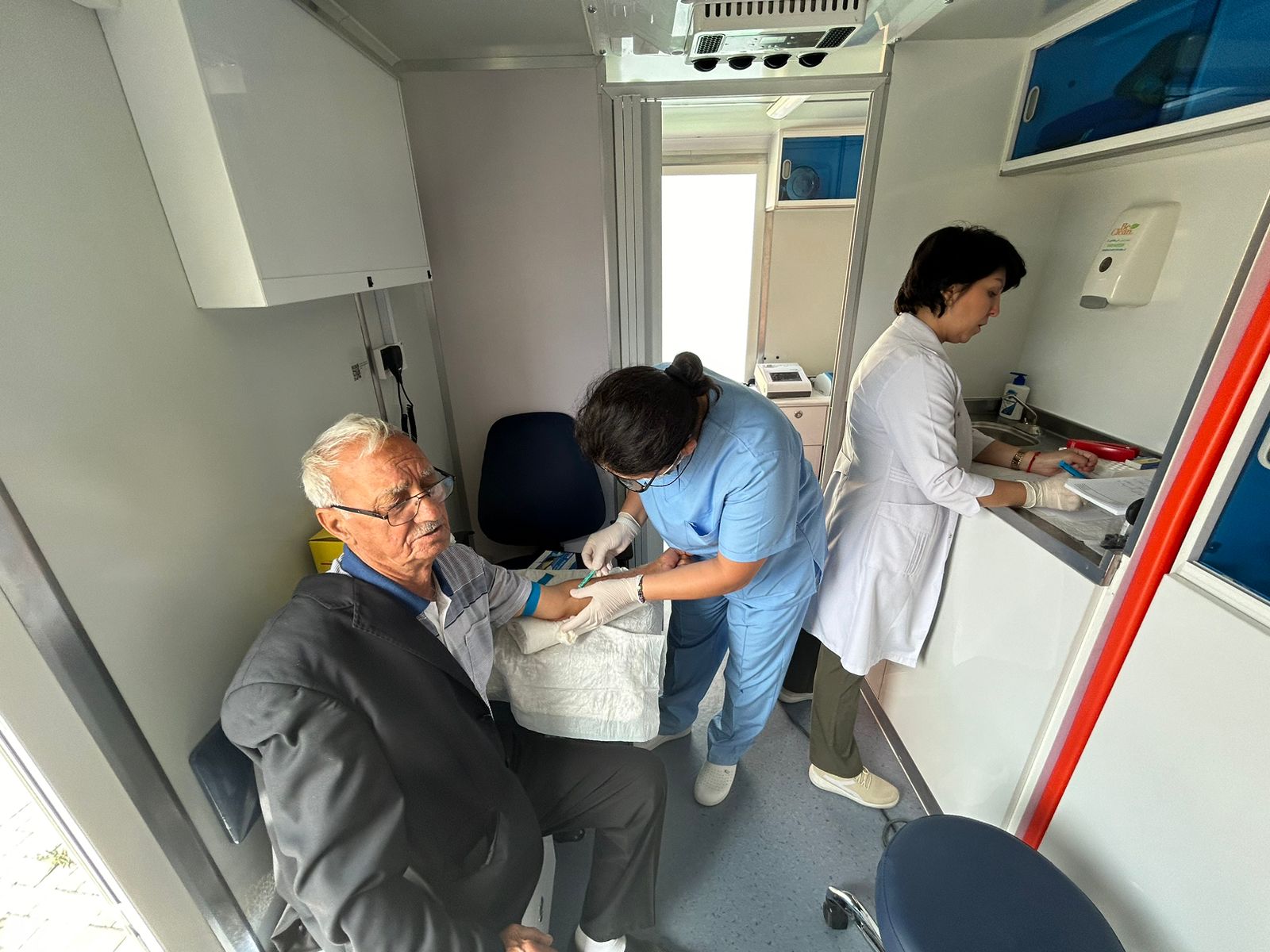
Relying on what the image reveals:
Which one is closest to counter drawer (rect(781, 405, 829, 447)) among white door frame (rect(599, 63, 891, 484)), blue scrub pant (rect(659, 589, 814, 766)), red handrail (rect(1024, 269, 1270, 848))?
white door frame (rect(599, 63, 891, 484))

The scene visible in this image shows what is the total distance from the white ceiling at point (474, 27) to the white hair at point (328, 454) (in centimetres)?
127

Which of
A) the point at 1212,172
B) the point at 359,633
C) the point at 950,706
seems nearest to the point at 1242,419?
the point at 950,706

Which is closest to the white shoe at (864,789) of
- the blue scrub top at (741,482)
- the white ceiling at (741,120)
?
the blue scrub top at (741,482)

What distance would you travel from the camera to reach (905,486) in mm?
1373

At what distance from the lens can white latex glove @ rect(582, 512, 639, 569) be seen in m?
1.54

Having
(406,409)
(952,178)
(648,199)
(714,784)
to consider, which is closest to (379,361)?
(406,409)

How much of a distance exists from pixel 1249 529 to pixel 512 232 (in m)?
2.13

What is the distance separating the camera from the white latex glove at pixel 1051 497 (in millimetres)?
1219

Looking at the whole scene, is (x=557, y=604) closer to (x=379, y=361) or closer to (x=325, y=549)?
(x=325, y=549)

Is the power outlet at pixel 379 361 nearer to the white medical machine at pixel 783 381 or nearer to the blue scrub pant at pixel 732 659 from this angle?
the blue scrub pant at pixel 732 659

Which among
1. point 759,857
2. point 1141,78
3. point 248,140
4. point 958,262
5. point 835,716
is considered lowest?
point 759,857

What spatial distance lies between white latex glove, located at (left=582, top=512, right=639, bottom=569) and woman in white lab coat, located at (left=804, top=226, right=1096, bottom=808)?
0.59 metres

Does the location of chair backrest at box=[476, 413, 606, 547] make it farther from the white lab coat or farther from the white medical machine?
the white medical machine

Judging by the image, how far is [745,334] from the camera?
3.43 meters
